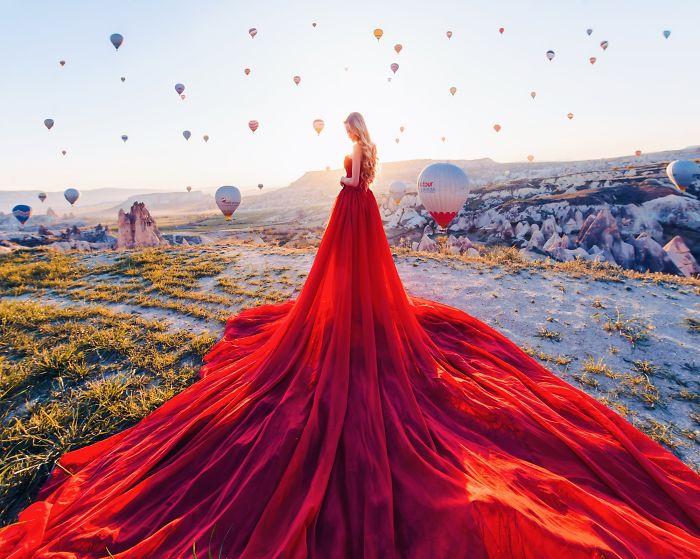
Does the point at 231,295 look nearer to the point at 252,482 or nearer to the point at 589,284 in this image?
the point at 252,482

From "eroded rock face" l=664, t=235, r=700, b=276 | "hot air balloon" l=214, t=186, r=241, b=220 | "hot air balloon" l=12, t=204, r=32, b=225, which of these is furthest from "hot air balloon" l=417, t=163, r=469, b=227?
"hot air balloon" l=12, t=204, r=32, b=225

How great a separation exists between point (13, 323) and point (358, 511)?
22.7 ft

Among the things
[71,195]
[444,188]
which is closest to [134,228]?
[71,195]

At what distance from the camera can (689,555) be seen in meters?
2.15

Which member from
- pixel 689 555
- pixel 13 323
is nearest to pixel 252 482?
pixel 689 555

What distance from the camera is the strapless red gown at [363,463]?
2211mm

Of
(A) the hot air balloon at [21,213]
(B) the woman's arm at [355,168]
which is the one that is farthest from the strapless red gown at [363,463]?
(A) the hot air balloon at [21,213]

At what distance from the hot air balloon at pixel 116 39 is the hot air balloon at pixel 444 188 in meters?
26.8

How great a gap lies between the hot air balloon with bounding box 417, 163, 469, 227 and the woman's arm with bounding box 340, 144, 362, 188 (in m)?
10.7

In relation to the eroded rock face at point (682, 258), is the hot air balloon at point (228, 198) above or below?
above

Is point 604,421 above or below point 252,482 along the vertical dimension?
below

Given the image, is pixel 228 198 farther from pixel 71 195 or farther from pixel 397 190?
pixel 71 195

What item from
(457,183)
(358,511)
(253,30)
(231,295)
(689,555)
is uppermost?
(253,30)

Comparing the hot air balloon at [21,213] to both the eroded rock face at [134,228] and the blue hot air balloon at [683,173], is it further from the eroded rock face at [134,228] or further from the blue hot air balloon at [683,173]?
the blue hot air balloon at [683,173]
